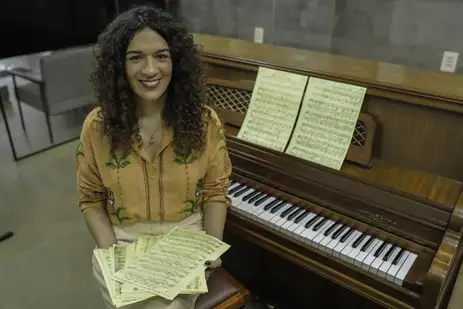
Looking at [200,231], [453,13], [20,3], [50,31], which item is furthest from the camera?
[50,31]

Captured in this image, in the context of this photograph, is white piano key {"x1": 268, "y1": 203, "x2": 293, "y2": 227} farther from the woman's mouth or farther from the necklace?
the woman's mouth

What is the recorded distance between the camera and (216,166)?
137cm

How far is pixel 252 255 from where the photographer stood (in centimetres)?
189

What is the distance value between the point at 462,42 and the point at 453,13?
0.18 m

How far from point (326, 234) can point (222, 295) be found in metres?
0.39

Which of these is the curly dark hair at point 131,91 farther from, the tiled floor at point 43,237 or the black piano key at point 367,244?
the tiled floor at point 43,237

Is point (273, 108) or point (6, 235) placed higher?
point (273, 108)

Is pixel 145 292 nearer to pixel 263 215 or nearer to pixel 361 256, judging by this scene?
pixel 263 215

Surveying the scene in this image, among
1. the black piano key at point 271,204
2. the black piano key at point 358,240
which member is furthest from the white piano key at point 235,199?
the black piano key at point 358,240

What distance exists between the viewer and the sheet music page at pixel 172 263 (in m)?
1.12

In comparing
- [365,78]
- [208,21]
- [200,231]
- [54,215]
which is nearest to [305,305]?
[200,231]

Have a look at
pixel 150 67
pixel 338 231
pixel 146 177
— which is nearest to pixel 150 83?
pixel 150 67

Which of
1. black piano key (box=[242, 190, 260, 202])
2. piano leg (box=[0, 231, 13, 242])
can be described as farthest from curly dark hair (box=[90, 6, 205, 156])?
piano leg (box=[0, 231, 13, 242])

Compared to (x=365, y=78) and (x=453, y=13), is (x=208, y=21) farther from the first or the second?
(x=365, y=78)
